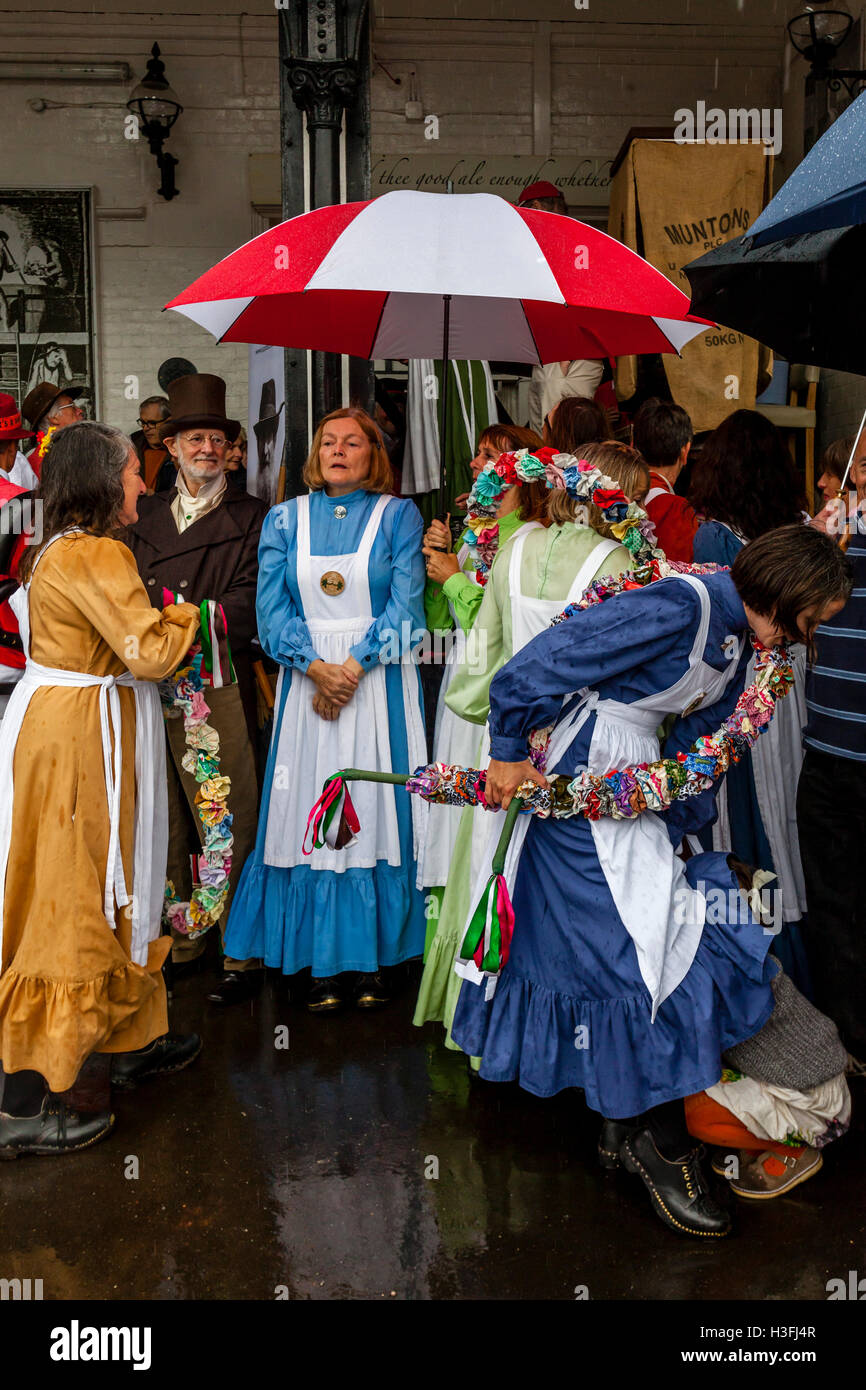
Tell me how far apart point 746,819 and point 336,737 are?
144 centimetres

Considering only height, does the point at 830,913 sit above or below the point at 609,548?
below

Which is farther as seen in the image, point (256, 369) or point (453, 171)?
point (453, 171)

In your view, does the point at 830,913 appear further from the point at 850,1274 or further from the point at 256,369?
the point at 256,369

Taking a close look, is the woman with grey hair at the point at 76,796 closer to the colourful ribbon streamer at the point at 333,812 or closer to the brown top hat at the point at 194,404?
the colourful ribbon streamer at the point at 333,812

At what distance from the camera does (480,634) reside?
3.41 meters

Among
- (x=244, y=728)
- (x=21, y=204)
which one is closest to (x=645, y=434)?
(x=244, y=728)

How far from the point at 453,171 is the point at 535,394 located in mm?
3005

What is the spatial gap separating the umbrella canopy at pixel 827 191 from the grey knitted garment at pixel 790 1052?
185cm

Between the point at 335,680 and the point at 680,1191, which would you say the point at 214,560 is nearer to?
the point at 335,680

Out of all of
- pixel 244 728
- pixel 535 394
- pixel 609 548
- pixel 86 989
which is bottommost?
pixel 86 989

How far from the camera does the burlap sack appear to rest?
6.64m

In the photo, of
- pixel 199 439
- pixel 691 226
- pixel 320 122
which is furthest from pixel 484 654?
pixel 691 226

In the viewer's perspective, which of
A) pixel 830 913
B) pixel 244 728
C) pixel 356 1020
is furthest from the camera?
pixel 244 728

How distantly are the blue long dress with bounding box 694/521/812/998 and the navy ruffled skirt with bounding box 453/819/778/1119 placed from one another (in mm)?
1010
